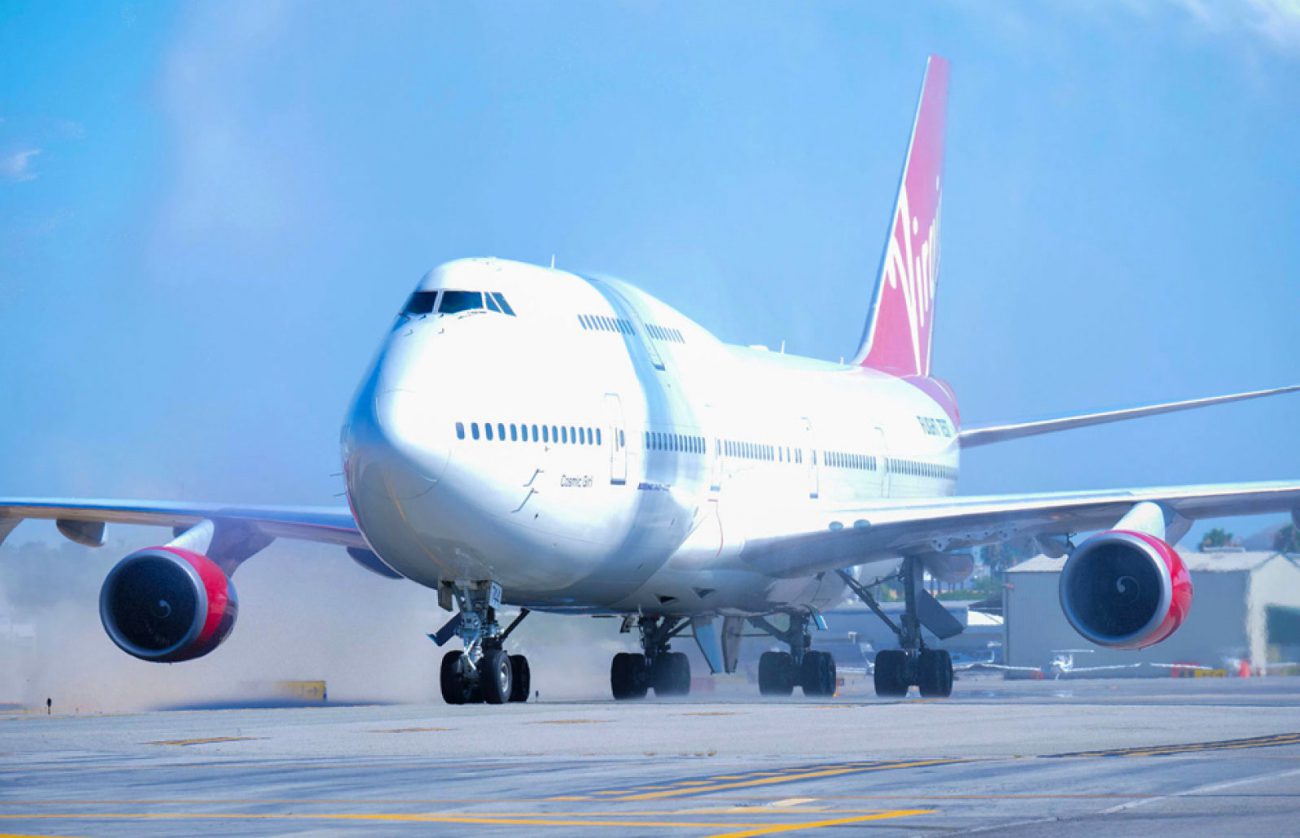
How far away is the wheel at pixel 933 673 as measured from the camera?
27.9m

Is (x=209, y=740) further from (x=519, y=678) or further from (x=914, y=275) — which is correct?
(x=914, y=275)

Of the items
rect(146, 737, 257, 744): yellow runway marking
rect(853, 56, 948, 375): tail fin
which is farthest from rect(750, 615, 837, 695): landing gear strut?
rect(146, 737, 257, 744): yellow runway marking

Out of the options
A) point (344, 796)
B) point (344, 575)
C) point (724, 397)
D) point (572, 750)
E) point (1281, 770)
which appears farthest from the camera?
→ point (344, 575)

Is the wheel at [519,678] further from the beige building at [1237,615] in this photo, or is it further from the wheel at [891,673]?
the beige building at [1237,615]

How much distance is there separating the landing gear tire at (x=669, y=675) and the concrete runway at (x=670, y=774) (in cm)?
952

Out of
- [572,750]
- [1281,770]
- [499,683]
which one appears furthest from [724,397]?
[1281,770]

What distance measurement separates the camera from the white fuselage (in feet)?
68.6

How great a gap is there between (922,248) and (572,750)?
2907 centimetres

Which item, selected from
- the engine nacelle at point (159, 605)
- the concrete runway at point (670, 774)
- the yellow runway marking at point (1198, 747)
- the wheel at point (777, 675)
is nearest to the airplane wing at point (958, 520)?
the wheel at point (777, 675)

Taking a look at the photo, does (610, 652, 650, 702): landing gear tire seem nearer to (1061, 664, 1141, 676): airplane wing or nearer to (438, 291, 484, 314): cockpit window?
(438, 291, 484, 314): cockpit window

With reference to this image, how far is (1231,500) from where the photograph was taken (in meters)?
25.0

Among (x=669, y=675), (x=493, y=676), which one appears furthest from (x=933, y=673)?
(x=493, y=676)

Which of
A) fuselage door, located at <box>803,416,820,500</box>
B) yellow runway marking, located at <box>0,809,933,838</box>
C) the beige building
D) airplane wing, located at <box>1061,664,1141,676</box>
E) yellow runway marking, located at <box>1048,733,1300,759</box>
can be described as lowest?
yellow runway marking, located at <box>0,809,933,838</box>

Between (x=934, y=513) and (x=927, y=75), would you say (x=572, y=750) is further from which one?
(x=927, y=75)
